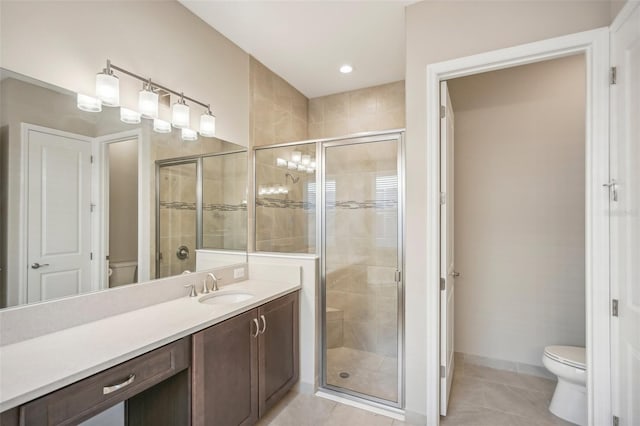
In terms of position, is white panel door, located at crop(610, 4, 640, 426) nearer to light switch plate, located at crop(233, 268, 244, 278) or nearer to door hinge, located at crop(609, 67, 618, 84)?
door hinge, located at crop(609, 67, 618, 84)

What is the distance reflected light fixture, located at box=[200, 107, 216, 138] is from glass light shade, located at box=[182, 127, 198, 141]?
A: 0.20 feet

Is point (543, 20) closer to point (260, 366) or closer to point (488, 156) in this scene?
point (488, 156)

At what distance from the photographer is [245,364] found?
1.77 metres

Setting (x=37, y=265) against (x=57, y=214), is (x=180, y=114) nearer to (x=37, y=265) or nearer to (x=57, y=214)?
(x=57, y=214)

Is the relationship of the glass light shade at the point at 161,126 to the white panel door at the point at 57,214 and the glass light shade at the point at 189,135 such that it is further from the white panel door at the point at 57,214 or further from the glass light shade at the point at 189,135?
the white panel door at the point at 57,214

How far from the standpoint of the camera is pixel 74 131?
1.49 metres

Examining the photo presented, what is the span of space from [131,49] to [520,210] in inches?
122

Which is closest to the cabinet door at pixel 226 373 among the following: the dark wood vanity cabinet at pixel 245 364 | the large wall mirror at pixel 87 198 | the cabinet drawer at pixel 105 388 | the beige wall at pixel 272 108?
the dark wood vanity cabinet at pixel 245 364

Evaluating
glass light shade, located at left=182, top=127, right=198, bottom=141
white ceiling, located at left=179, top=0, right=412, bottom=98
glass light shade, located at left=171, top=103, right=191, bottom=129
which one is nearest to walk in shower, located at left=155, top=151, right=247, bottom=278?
glass light shade, located at left=182, top=127, right=198, bottom=141

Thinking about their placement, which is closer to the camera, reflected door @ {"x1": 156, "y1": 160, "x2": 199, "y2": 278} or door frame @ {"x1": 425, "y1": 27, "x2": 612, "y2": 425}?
door frame @ {"x1": 425, "y1": 27, "x2": 612, "y2": 425}

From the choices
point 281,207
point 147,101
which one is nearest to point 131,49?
A: point 147,101

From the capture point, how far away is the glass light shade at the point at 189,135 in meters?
2.06

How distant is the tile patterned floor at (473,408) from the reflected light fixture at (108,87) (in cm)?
213

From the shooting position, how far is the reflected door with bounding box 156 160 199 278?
6.28 ft
